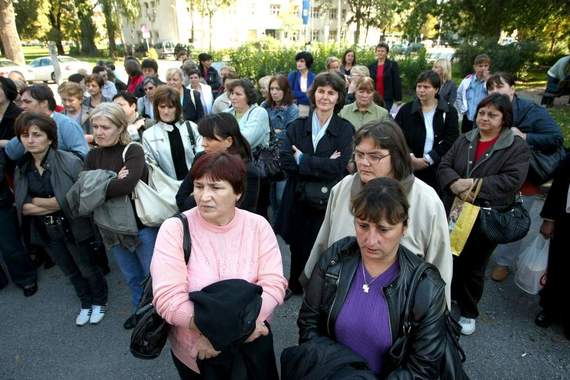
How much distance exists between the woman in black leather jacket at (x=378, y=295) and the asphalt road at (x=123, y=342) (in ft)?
5.16

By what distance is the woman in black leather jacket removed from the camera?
1.74m

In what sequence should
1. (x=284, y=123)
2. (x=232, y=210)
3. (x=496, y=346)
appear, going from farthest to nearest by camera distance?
(x=284, y=123), (x=496, y=346), (x=232, y=210)

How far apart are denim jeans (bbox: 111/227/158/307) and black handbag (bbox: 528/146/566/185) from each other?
349 cm

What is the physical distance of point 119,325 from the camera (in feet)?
11.8

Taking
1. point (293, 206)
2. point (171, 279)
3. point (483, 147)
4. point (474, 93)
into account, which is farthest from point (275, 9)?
point (171, 279)

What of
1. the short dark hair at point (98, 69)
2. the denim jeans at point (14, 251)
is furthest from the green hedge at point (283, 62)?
the denim jeans at point (14, 251)

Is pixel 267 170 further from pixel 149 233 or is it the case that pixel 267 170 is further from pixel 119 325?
pixel 119 325

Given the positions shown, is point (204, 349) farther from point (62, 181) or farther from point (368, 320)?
point (62, 181)

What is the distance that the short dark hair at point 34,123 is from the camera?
3111 millimetres

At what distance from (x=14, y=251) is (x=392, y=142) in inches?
162

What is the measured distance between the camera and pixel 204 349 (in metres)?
1.88

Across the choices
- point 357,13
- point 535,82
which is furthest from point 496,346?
point 357,13

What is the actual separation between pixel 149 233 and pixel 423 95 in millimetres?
3188

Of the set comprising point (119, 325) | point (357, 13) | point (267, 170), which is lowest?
point (119, 325)
